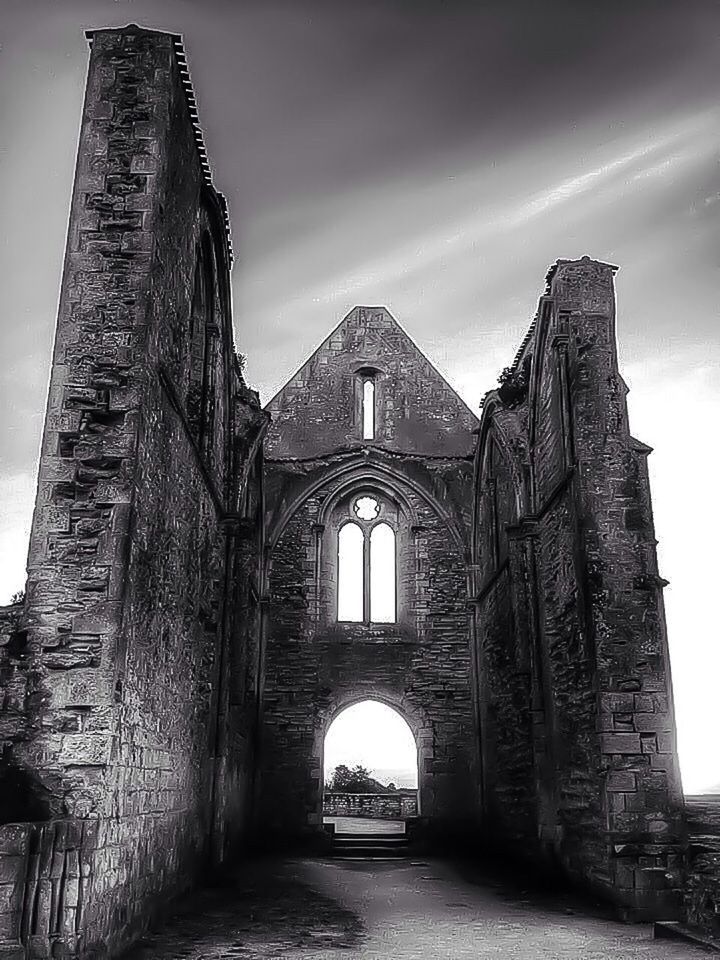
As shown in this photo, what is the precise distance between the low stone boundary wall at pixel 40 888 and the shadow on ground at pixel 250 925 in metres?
0.99

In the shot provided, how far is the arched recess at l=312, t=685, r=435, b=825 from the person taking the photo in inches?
585

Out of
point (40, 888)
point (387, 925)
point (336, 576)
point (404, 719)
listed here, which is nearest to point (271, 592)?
point (336, 576)

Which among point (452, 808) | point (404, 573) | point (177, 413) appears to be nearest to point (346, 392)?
point (404, 573)

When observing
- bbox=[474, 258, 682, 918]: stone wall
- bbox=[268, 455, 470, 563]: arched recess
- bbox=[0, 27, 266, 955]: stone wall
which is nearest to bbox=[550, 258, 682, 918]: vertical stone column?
bbox=[474, 258, 682, 918]: stone wall

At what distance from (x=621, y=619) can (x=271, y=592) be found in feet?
26.3

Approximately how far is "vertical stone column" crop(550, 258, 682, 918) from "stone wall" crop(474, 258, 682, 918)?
0.5 inches

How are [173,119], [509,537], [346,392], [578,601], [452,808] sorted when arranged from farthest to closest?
[346,392] → [452,808] → [509,537] → [578,601] → [173,119]

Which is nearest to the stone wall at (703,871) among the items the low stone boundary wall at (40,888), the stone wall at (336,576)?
the low stone boundary wall at (40,888)

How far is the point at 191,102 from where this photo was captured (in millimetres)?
8930

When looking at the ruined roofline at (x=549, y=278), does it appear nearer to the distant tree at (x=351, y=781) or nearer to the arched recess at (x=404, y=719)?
the arched recess at (x=404, y=719)

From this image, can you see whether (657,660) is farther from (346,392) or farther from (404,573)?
(346,392)

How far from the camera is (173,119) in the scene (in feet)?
26.6

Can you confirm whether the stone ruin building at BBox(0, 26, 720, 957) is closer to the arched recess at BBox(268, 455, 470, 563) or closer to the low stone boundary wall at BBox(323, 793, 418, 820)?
the arched recess at BBox(268, 455, 470, 563)

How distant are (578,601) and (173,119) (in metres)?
6.30
